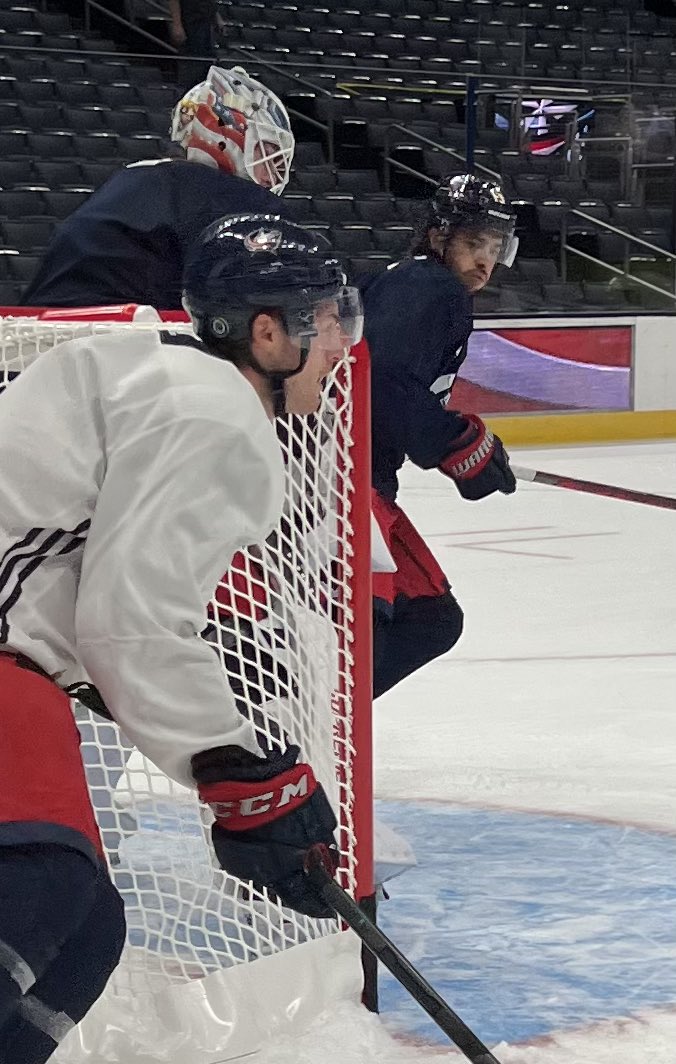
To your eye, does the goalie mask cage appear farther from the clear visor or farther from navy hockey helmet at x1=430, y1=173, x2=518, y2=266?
navy hockey helmet at x1=430, y1=173, x2=518, y2=266

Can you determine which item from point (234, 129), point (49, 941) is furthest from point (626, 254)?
point (49, 941)

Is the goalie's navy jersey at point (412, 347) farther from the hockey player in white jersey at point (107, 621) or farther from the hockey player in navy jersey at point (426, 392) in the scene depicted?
the hockey player in white jersey at point (107, 621)

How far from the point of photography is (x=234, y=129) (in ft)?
6.94

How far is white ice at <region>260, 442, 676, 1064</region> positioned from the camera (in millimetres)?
1708

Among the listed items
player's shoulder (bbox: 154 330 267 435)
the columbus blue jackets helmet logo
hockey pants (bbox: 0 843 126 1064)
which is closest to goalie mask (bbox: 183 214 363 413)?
the columbus blue jackets helmet logo

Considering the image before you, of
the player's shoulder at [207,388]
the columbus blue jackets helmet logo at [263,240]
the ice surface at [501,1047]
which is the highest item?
the columbus blue jackets helmet logo at [263,240]

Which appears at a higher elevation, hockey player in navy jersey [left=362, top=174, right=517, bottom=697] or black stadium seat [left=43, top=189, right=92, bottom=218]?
hockey player in navy jersey [left=362, top=174, right=517, bottom=697]

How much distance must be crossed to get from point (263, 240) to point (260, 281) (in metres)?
0.06

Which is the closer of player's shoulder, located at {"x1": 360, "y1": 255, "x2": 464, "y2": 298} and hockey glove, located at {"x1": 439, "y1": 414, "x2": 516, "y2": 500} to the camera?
player's shoulder, located at {"x1": 360, "y1": 255, "x2": 464, "y2": 298}

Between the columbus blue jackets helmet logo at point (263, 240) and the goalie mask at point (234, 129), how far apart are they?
86 centimetres

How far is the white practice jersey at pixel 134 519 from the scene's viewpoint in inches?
40.3

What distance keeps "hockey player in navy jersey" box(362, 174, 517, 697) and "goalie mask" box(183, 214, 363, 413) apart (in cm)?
89

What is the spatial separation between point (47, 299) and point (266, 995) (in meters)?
0.89

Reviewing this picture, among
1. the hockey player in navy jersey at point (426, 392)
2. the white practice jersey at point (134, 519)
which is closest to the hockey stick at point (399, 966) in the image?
the white practice jersey at point (134, 519)
